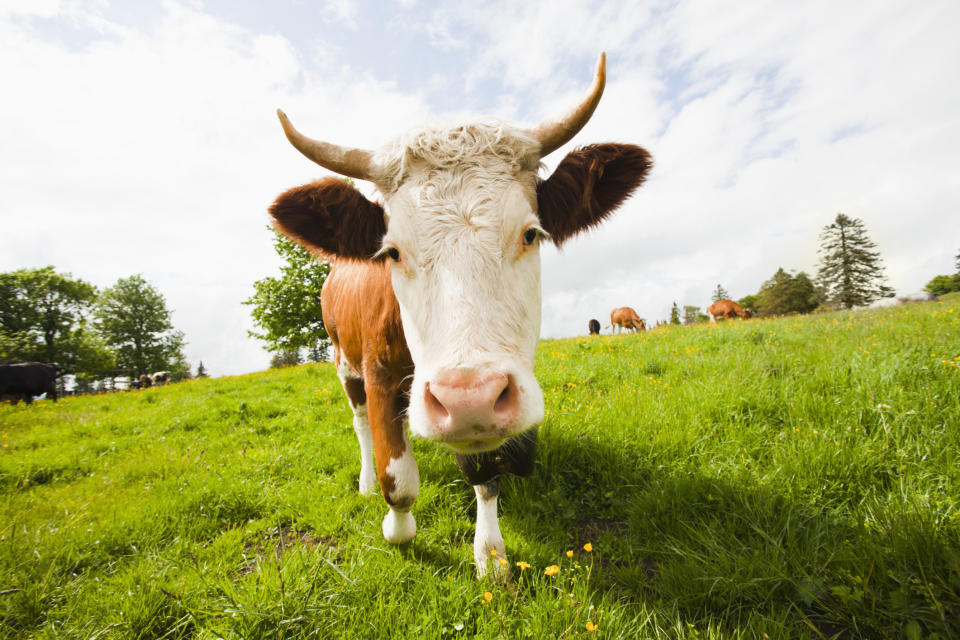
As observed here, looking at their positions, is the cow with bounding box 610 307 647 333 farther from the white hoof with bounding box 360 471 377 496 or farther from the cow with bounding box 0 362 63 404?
the cow with bounding box 0 362 63 404

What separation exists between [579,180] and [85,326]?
5218 centimetres

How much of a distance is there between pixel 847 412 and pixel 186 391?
1305 cm

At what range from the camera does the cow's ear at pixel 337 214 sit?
2262 millimetres

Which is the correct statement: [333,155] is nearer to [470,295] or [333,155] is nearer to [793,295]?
[470,295]

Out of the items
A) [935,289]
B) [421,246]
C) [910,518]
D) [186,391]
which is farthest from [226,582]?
[935,289]

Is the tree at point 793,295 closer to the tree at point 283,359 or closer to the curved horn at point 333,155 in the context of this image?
the curved horn at point 333,155

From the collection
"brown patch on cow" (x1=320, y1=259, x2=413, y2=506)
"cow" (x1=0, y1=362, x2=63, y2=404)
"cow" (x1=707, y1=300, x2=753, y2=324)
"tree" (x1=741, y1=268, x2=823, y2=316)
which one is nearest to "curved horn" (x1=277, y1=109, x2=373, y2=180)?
"brown patch on cow" (x1=320, y1=259, x2=413, y2=506)

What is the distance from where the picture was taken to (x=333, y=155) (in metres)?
2.16

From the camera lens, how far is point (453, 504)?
9.57 feet

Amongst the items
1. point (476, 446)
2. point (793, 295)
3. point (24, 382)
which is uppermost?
point (793, 295)

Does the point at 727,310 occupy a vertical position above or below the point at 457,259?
above

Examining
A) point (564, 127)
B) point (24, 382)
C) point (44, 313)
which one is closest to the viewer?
point (564, 127)

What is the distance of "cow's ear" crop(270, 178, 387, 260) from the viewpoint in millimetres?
2262

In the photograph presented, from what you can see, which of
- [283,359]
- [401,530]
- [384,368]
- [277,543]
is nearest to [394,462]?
[401,530]
